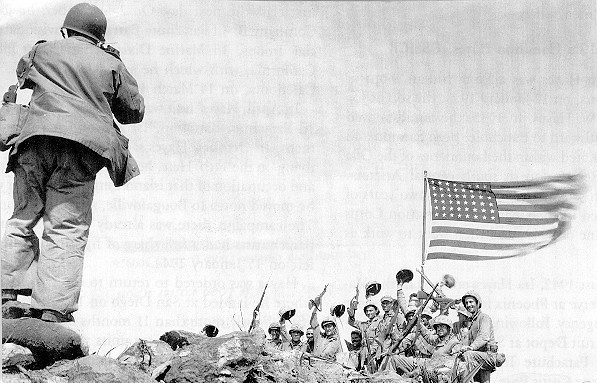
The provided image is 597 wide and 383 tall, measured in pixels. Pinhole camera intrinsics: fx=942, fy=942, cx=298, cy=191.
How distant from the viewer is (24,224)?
18.4 ft

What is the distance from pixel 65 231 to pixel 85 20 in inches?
51.7

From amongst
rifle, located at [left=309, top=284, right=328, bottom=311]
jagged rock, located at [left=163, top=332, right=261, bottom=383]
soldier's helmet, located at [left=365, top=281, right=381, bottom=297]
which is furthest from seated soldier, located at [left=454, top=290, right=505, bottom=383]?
jagged rock, located at [left=163, top=332, right=261, bottom=383]

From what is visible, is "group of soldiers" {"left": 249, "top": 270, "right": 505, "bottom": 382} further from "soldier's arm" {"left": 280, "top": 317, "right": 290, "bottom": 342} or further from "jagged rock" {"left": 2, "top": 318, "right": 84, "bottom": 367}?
"jagged rock" {"left": 2, "top": 318, "right": 84, "bottom": 367}

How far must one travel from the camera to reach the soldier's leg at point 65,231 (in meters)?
5.46

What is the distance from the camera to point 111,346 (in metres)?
6.05

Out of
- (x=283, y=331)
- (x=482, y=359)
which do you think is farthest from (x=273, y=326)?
(x=482, y=359)

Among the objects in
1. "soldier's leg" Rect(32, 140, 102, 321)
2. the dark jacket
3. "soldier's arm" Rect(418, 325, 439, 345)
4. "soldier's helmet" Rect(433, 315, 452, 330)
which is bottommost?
"soldier's arm" Rect(418, 325, 439, 345)

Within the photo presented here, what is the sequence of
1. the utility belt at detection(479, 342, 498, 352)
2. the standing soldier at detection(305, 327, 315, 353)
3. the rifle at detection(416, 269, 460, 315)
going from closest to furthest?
the utility belt at detection(479, 342, 498, 352) → the rifle at detection(416, 269, 460, 315) → the standing soldier at detection(305, 327, 315, 353)

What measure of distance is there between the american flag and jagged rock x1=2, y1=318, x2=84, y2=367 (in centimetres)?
565

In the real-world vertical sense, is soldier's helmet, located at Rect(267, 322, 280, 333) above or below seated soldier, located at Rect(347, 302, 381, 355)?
below

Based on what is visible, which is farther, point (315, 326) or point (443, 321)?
point (315, 326)

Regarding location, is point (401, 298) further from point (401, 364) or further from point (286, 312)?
point (401, 364)

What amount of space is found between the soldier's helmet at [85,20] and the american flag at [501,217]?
545cm

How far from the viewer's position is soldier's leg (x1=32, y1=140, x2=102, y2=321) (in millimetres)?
5461
